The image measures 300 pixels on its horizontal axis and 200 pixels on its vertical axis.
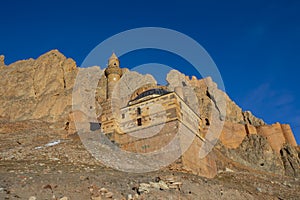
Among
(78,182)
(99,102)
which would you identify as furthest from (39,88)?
(78,182)

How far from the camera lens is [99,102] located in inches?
2047

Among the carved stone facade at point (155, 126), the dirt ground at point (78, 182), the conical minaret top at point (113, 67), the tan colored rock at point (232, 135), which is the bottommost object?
the dirt ground at point (78, 182)

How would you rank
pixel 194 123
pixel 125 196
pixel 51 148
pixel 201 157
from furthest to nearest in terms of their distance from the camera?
pixel 194 123 → pixel 201 157 → pixel 51 148 → pixel 125 196

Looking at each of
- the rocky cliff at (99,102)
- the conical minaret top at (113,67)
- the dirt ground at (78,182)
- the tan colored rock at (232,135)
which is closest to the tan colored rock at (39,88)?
the rocky cliff at (99,102)

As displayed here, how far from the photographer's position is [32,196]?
8.98 metres

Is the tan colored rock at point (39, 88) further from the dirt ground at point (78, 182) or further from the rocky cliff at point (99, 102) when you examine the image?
the dirt ground at point (78, 182)

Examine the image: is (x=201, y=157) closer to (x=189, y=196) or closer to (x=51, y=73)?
(x=189, y=196)

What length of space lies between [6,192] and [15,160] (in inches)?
256

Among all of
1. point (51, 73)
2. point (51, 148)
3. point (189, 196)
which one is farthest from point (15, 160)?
point (51, 73)

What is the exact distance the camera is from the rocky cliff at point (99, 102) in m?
45.3

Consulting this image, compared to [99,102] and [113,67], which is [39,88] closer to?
[99,102]

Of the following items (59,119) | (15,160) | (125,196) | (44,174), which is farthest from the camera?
(59,119)

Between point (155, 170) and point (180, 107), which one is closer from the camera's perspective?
point (155, 170)

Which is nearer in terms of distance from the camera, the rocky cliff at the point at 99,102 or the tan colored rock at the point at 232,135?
the rocky cliff at the point at 99,102
